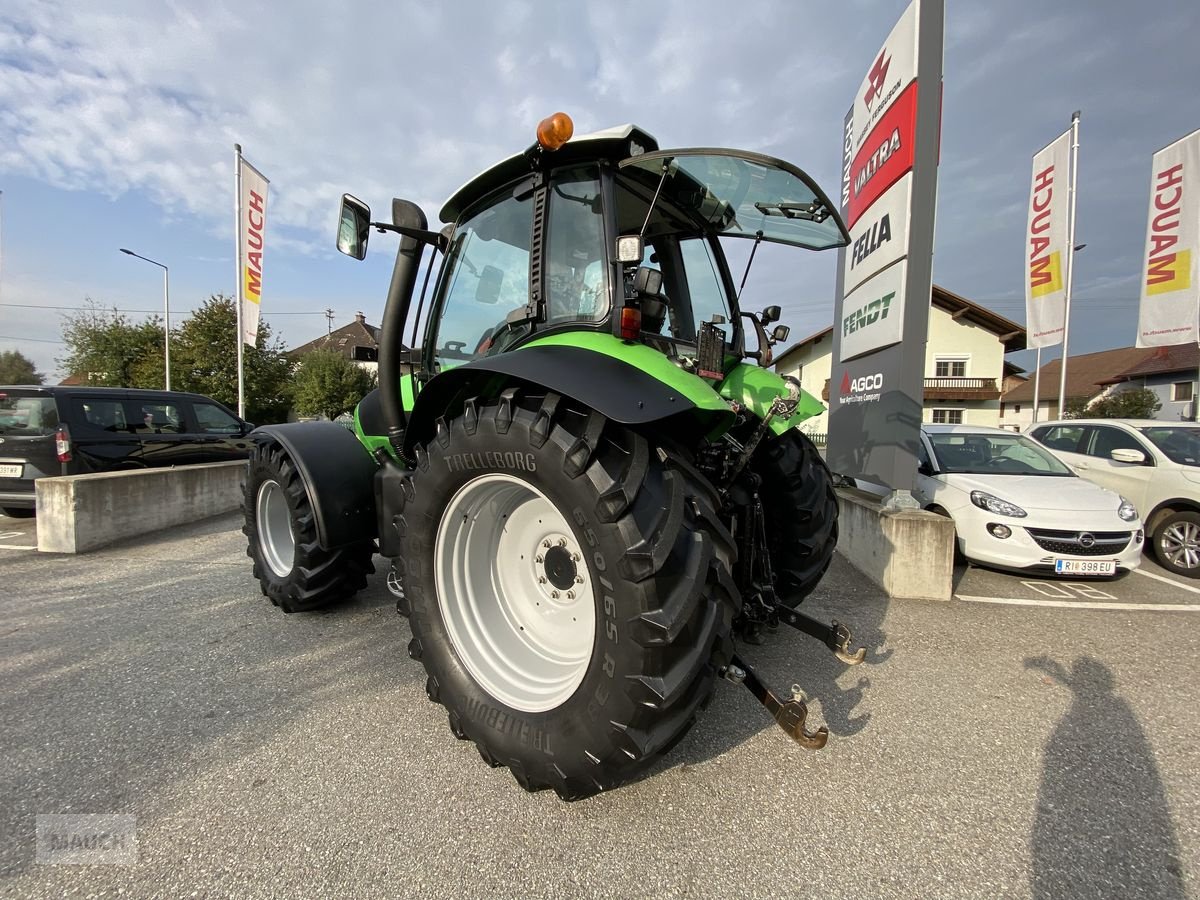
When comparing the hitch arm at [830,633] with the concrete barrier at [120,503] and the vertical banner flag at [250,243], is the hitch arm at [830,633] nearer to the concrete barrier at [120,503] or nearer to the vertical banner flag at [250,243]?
the concrete barrier at [120,503]

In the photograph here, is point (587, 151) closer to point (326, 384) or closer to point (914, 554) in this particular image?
point (914, 554)

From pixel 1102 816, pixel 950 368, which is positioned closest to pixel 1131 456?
pixel 1102 816

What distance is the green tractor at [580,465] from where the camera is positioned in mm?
1574

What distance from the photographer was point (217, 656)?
2.81 m

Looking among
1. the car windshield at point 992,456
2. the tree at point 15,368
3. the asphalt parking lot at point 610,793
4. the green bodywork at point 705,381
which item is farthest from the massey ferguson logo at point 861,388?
the tree at point 15,368

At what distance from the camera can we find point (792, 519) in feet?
8.70

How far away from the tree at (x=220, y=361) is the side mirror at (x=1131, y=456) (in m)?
23.3

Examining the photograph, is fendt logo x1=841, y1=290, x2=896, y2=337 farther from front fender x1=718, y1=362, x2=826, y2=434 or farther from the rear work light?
the rear work light

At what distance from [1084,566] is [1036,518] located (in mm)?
501

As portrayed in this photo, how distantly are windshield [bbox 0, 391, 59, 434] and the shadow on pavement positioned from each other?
326 inches

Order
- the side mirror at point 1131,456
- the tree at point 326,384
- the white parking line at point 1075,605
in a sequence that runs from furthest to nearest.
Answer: the tree at point 326,384 < the side mirror at point 1131,456 < the white parking line at point 1075,605

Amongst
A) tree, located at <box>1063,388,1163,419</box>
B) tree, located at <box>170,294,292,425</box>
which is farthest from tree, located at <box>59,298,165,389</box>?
tree, located at <box>1063,388,1163,419</box>

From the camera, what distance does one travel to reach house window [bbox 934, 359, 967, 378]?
81.0ft

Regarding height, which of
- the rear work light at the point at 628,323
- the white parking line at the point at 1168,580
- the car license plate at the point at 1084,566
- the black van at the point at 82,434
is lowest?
the white parking line at the point at 1168,580
